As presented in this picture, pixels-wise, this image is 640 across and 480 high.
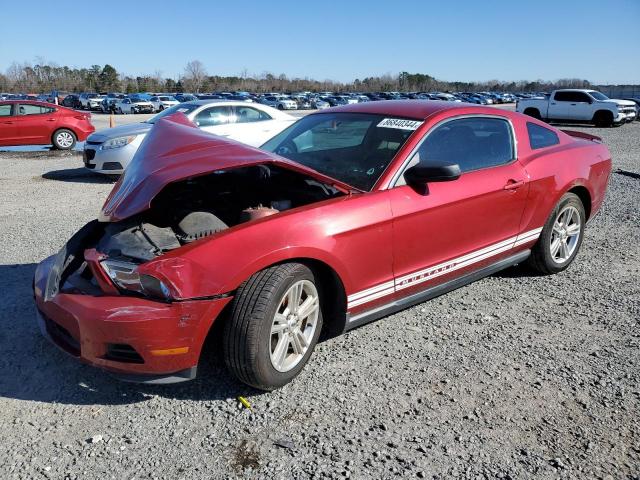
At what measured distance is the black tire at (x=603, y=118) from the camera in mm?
22547

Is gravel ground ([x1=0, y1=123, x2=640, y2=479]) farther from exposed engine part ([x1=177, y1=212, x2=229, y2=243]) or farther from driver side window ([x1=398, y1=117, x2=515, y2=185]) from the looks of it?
driver side window ([x1=398, y1=117, x2=515, y2=185])

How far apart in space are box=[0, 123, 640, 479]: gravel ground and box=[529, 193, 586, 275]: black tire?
0.42m

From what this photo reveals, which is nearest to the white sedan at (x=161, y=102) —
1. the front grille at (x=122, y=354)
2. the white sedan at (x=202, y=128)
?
the white sedan at (x=202, y=128)

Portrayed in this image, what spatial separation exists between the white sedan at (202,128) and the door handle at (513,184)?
5.48 m

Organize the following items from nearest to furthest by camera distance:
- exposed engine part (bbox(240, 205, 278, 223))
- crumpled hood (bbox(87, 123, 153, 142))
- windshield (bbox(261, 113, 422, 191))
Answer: exposed engine part (bbox(240, 205, 278, 223))
windshield (bbox(261, 113, 422, 191))
crumpled hood (bbox(87, 123, 153, 142))

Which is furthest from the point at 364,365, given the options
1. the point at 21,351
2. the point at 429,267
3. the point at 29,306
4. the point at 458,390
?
the point at 29,306

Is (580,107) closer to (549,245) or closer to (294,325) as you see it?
(549,245)

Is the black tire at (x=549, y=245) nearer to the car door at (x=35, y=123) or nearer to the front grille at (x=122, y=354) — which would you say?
the front grille at (x=122, y=354)

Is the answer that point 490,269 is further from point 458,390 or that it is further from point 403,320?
point 458,390

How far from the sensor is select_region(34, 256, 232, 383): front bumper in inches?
100

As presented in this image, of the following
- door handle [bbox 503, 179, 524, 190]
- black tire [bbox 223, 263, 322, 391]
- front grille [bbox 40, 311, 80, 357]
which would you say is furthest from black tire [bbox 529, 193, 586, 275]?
front grille [bbox 40, 311, 80, 357]

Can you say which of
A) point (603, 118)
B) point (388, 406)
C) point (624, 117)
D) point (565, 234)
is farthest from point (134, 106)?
point (388, 406)

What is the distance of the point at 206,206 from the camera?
12.2 ft

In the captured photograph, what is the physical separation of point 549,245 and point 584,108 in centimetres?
2180
